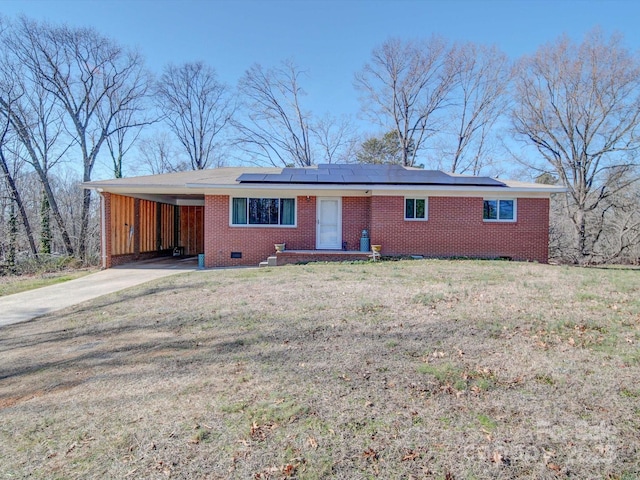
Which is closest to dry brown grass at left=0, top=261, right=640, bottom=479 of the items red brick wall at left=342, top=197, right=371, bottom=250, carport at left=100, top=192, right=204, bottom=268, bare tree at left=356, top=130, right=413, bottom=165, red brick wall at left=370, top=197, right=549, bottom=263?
red brick wall at left=370, top=197, right=549, bottom=263

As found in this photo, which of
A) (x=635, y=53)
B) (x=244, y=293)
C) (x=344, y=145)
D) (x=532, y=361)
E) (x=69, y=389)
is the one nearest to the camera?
(x=69, y=389)

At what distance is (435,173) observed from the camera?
1420cm

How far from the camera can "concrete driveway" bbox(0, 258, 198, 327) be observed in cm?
643

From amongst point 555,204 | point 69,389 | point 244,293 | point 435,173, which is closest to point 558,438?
point 69,389

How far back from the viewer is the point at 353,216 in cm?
1302

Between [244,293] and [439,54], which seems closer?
[244,293]

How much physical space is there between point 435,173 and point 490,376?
1190 cm

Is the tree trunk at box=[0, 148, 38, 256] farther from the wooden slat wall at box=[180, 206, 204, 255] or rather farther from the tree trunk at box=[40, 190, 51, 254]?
the wooden slat wall at box=[180, 206, 204, 255]

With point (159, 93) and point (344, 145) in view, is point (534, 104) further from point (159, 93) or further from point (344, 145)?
point (159, 93)

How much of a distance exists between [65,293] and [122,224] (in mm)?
5957

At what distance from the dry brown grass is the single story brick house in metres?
6.58

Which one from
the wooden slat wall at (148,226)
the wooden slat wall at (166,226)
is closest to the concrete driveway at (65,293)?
the wooden slat wall at (148,226)

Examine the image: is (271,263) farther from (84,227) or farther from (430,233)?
(84,227)

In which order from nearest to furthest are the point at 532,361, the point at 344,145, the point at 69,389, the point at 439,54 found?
the point at 69,389 < the point at 532,361 < the point at 439,54 < the point at 344,145
